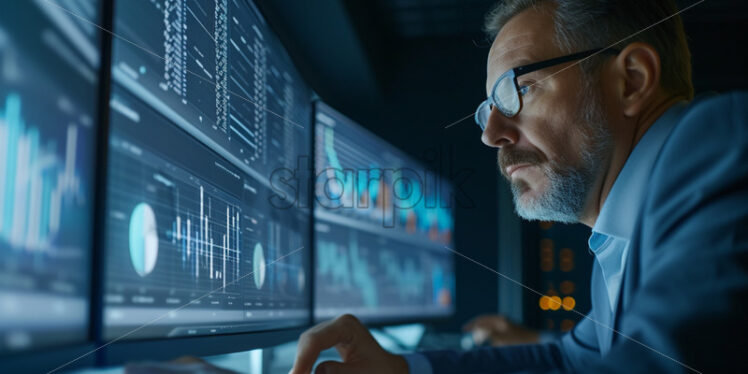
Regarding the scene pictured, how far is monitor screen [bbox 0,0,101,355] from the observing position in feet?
0.88

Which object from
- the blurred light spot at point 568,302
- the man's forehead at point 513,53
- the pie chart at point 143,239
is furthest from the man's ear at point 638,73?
the blurred light spot at point 568,302

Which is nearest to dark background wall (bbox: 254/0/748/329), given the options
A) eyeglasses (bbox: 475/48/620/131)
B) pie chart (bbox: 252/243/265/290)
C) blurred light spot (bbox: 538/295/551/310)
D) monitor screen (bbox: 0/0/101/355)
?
blurred light spot (bbox: 538/295/551/310)

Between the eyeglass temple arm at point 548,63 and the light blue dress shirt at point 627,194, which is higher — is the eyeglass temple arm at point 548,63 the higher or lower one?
the higher one

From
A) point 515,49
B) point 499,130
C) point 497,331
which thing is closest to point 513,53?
point 515,49

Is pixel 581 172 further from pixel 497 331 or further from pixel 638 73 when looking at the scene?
pixel 497 331

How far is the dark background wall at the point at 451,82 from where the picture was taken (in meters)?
0.97

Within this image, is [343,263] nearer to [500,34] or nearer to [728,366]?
[500,34]

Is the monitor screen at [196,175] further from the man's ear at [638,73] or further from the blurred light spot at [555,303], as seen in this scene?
the blurred light spot at [555,303]

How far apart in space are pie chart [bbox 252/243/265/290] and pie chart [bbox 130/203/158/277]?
211 mm

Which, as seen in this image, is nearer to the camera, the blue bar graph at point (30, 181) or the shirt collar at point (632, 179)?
the blue bar graph at point (30, 181)

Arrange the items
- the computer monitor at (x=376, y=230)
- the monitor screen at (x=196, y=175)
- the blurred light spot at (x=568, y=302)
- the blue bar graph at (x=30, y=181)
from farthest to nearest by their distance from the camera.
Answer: the blurred light spot at (x=568, y=302) < the computer monitor at (x=376, y=230) < the monitor screen at (x=196, y=175) < the blue bar graph at (x=30, y=181)

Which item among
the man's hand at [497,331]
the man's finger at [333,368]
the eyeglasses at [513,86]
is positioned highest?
the eyeglasses at [513,86]

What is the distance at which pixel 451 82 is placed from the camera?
4.06 ft

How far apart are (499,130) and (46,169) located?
0.65 metres
